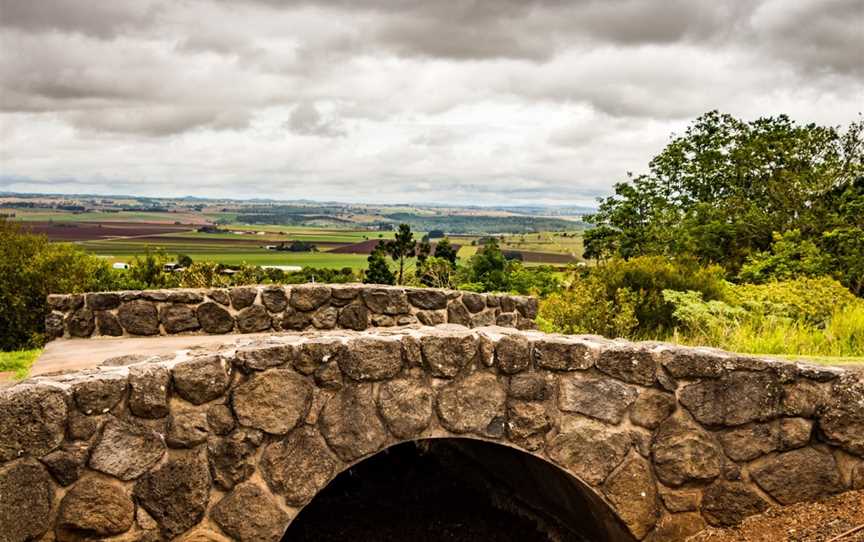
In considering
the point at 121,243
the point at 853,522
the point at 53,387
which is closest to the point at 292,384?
the point at 53,387

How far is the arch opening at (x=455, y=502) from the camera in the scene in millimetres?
7667

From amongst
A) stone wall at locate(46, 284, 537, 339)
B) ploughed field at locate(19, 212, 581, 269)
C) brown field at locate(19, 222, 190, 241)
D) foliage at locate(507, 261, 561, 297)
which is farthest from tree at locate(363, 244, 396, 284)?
brown field at locate(19, 222, 190, 241)

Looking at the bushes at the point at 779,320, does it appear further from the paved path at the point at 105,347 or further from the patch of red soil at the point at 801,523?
the patch of red soil at the point at 801,523

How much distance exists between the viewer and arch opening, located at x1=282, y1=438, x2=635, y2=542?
7667mm

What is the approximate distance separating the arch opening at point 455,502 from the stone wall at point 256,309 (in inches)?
84.3

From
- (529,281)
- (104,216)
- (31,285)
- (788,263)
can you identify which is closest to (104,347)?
(31,285)

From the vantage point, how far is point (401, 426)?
5660 mm

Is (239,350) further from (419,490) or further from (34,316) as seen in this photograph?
(34,316)

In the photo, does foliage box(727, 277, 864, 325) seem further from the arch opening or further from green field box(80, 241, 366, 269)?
green field box(80, 241, 366, 269)

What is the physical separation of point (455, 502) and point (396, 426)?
479 cm

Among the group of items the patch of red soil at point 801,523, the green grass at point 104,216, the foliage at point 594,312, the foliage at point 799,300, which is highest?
the foliage at point 799,300

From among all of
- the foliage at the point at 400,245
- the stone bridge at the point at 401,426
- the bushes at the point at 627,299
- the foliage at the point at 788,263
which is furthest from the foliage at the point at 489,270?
the stone bridge at the point at 401,426

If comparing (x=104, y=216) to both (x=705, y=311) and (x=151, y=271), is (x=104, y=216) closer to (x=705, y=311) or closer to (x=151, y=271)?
(x=151, y=271)

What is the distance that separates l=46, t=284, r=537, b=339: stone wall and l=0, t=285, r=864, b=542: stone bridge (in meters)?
4.77
